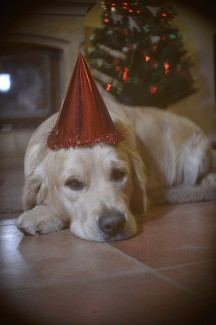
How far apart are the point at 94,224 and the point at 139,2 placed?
2.45 meters

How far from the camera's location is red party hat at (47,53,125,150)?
1.87 meters

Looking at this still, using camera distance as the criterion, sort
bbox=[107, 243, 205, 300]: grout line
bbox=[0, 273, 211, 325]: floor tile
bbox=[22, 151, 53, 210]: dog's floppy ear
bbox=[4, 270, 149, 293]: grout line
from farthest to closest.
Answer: bbox=[22, 151, 53, 210]: dog's floppy ear → bbox=[4, 270, 149, 293]: grout line → bbox=[107, 243, 205, 300]: grout line → bbox=[0, 273, 211, 325]: floor tile

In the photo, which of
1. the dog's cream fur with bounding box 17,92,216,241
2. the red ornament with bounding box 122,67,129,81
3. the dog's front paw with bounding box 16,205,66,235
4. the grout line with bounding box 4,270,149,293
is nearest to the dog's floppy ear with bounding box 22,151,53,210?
the dog's cream fur with bounding box 17,92,216,241

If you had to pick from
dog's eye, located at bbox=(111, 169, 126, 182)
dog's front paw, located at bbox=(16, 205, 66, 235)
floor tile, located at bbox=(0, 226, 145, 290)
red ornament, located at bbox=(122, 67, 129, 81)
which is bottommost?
floor tile, located at bbox=(0, 226, 145, 290)

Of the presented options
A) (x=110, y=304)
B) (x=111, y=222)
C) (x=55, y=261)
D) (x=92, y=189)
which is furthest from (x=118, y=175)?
(x=110, y=304)

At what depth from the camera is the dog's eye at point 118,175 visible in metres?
1.89

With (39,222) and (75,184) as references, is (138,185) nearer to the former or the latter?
(75,184)

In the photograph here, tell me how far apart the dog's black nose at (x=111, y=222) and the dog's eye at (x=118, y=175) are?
209mm

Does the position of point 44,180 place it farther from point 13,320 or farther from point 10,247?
point 13,320

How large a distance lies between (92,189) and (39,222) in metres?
0.27

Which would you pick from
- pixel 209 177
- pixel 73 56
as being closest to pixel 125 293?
pixel 209 177

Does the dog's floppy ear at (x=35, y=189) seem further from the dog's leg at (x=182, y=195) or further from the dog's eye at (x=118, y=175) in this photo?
the dog's leg at (x=182, y=195)

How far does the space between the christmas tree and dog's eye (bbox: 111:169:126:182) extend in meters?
2.01

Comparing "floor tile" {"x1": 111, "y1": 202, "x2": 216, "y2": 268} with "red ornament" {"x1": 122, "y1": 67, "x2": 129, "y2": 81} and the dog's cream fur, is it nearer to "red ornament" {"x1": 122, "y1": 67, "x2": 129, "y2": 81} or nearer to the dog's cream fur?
the dog's cream fur
